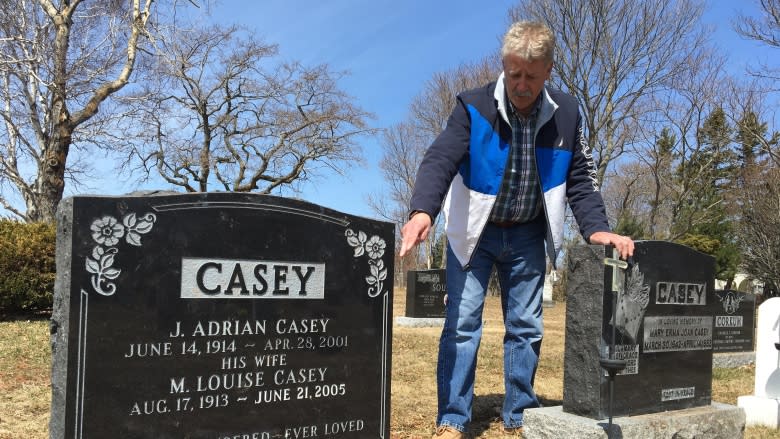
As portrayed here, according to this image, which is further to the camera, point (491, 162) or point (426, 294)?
point (426, 294)

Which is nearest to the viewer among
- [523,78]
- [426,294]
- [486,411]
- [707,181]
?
[523,78]

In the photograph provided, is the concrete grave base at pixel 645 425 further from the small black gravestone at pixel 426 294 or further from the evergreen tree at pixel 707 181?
the evergreen tree at pixel 707 181

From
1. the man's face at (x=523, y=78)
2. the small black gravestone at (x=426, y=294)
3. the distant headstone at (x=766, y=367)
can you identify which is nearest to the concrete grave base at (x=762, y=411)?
the distant headstone at (x=766, y=367)

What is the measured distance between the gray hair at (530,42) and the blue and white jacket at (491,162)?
32 centimetres

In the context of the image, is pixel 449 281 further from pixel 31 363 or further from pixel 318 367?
pixel 31 363

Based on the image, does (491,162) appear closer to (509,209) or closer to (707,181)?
(509,209)

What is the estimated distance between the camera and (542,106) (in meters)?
3.38

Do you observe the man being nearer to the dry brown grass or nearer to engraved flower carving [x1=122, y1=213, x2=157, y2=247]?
engraved flower carving [x1=122, y1=213, x2=157, y2=247]

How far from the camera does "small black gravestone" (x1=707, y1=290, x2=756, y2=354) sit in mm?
8867

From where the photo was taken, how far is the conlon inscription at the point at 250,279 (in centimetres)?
249

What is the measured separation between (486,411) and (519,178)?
1.60m

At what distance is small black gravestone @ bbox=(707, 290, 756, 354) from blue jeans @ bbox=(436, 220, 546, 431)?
6.33m

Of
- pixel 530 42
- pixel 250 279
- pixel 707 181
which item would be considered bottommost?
pixel 250 279

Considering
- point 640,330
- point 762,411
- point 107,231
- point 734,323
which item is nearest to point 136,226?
point 107,231
